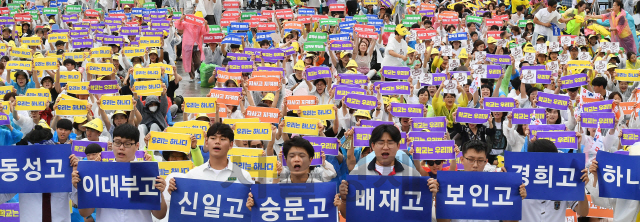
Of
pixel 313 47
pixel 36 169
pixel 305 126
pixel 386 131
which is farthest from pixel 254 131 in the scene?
pixel 313 47

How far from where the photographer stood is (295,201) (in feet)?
16.5

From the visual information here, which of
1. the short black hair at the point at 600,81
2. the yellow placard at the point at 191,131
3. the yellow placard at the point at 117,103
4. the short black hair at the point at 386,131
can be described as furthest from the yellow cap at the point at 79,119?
the short black hair at the point at 600,81

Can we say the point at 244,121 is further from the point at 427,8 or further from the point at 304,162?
the point at 427,8

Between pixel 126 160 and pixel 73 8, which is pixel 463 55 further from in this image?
pixel 73 8

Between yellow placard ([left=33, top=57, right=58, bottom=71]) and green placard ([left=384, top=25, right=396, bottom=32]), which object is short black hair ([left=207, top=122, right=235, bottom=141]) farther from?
green placard ([left=384, top=25, right=396, bottom=32])

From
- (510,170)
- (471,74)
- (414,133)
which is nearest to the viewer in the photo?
(510,170)

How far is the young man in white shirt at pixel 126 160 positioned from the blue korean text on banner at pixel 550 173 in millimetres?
2661

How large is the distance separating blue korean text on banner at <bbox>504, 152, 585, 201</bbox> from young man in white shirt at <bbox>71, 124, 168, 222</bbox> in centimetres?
266

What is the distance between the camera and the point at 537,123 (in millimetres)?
7770

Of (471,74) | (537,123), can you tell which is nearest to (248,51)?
(471,74)

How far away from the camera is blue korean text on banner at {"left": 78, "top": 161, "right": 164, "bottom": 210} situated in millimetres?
5094

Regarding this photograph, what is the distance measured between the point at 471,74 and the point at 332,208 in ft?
20.3

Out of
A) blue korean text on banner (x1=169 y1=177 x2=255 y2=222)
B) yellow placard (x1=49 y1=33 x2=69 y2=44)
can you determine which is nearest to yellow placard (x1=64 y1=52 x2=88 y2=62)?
yellow placard (x1=49 y1=33 x2=69 y2=44)

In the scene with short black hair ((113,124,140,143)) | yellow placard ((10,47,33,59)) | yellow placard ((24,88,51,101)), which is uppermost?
short black hair ((113,124,140,143))
